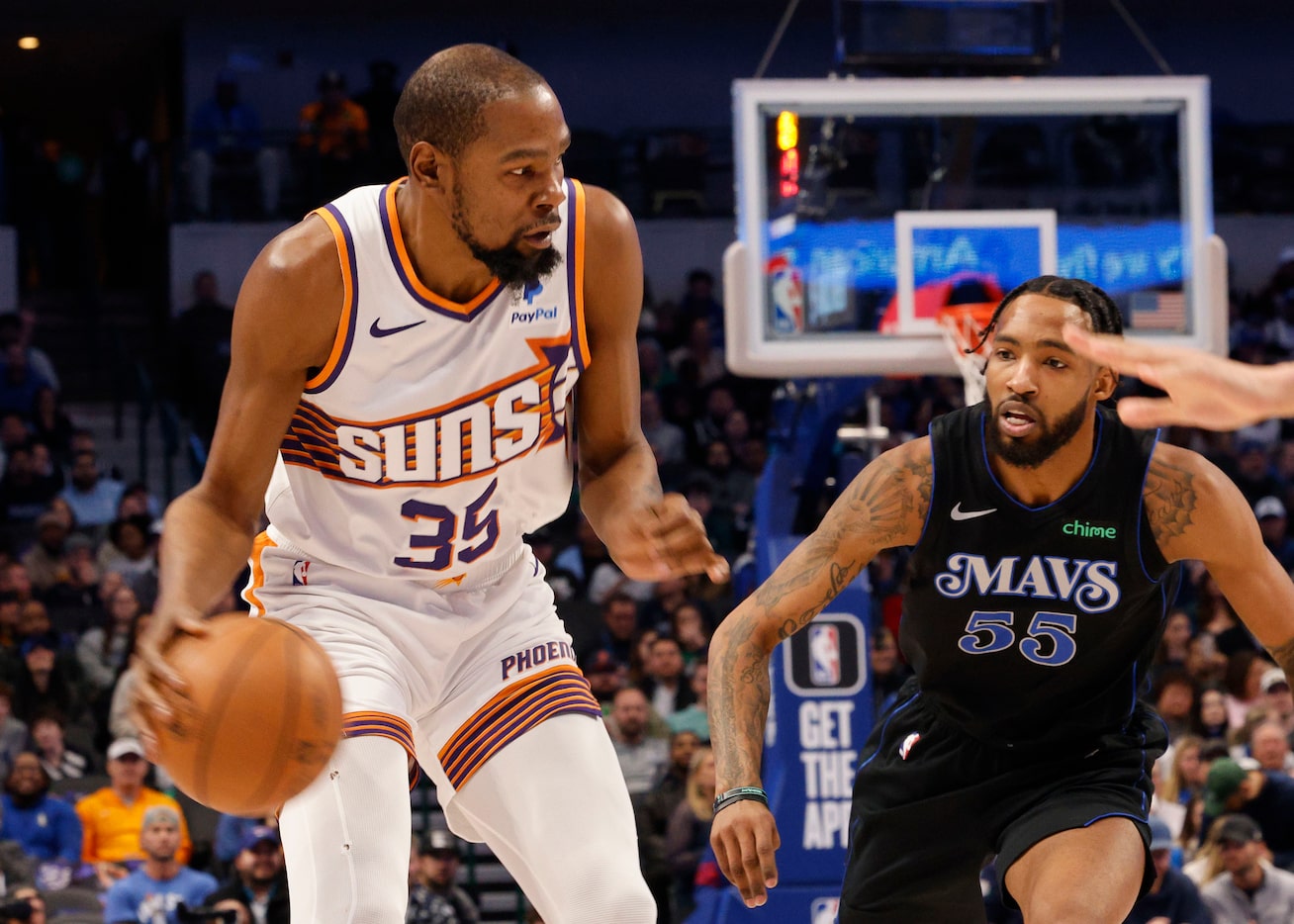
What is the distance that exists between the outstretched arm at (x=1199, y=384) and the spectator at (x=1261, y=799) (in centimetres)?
590

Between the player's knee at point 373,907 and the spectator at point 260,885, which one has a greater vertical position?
the player's knee at point 373,907

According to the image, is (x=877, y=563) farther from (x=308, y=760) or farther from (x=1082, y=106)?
(x=308, y=760)

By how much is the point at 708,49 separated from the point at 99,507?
8.47 metres

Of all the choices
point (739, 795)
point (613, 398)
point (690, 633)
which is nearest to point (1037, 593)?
point (739, 795)

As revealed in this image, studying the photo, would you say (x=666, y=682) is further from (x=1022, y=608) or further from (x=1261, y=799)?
(x=1022, y=608)

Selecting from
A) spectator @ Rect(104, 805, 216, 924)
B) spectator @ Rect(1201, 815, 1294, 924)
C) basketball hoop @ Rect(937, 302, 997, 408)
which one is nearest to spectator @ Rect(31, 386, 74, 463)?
spectator @ Rect(104, 805, 216, 924)

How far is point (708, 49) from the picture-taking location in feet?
58.6

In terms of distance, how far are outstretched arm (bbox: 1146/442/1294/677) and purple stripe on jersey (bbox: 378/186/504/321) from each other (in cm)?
161

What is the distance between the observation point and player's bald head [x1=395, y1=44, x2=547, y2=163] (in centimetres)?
339

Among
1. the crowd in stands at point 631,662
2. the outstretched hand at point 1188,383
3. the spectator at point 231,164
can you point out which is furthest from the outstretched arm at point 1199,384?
the spectator at point 231,164

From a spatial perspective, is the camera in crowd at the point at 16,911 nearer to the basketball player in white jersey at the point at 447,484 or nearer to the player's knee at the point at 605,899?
the basketball player in white jersey at the point at 447,484

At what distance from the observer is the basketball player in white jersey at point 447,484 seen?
132 inches

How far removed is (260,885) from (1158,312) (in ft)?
15.7

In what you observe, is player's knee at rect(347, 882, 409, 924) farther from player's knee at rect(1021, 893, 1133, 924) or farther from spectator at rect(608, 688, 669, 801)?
spectator at rect(608, 688, 669, 801)
